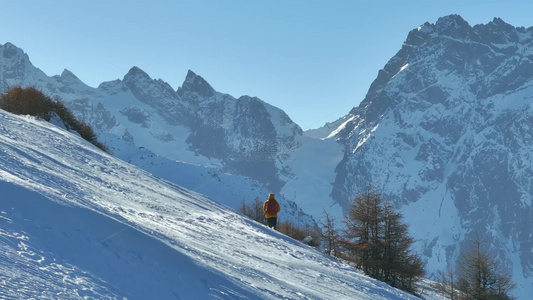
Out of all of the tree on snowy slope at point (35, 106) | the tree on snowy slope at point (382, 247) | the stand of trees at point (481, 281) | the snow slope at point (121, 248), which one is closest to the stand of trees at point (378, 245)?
the tree on snowy slope at point (382, 247)

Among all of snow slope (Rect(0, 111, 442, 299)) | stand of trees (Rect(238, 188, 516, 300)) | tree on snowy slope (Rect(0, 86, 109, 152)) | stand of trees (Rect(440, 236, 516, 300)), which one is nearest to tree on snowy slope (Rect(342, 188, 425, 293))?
stand of trees (Rect(238, 188, 516, 300))

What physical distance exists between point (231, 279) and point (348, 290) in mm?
4366

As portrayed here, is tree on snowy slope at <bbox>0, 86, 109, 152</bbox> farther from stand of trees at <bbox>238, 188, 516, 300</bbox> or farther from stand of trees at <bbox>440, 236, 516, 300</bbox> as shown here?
stand of trees at <bbox>440, 236, 516, 300</bbox>

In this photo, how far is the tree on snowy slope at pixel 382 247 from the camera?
2355 centimetres

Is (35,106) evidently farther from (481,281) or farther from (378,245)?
(481,281)

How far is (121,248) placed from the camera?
8.80 m

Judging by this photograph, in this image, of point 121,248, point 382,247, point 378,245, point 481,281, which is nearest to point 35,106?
point 378,245

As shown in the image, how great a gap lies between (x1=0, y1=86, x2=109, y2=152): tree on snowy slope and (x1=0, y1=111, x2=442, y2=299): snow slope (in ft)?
49.5

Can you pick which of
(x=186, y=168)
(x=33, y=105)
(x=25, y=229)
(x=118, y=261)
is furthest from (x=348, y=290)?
(x=186, y=168)

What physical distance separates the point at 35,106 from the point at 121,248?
25.9 m

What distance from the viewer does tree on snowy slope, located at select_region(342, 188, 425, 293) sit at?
23.5 m

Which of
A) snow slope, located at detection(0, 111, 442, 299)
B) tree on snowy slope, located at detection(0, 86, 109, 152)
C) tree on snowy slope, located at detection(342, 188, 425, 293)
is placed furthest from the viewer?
tree on snowy slope, located at detection(0, 86, 109, 152)

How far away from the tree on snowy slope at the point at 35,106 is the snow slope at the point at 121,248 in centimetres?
1509

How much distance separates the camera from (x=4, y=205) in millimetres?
8672
